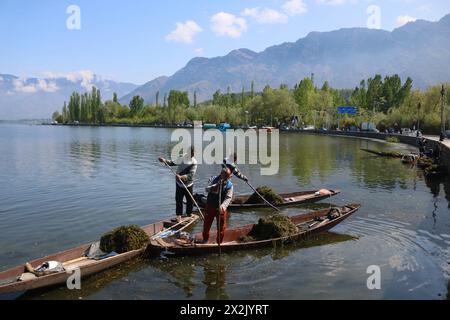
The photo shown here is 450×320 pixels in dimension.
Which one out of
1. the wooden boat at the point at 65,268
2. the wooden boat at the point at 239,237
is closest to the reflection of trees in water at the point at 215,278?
the wooden boat at the point at 239,237

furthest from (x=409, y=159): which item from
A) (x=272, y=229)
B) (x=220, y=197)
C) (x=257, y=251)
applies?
(x=220, y=197)

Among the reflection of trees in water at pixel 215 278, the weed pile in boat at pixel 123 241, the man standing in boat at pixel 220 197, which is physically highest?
the man standing in boat at pixel 220 197

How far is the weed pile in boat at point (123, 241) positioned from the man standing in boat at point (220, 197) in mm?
2281

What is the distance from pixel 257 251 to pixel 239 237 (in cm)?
104

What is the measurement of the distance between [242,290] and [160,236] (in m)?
4.43

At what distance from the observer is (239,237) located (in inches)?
595

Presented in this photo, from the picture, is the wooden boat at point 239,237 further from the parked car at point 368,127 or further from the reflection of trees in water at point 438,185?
the parked car at point 368,127

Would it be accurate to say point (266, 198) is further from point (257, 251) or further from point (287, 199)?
point (257, 251)

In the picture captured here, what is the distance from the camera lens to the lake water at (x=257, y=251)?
37.7 ft

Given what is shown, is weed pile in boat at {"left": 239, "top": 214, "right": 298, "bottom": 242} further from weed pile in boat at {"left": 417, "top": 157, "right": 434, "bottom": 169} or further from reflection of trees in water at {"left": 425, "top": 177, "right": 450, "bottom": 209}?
weed pile in boat at {"left": 417, "top": 157, "right": 434, "bottom": 169}

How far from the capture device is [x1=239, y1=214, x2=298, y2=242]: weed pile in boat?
49.0 ft

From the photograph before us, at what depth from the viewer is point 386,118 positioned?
101 metres
